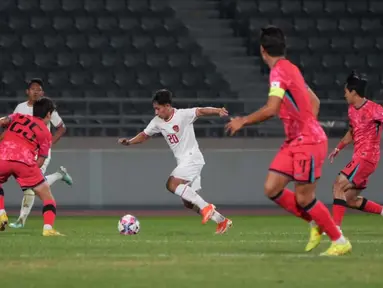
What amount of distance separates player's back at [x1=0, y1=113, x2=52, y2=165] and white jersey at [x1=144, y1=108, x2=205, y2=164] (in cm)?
185

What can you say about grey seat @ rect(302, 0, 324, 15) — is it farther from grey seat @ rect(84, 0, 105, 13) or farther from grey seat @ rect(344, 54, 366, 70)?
grey seat @ rect(84, 0, 105, 13)

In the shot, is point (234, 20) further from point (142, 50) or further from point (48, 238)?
point (48, 238)

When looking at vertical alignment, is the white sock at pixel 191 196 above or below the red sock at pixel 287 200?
below

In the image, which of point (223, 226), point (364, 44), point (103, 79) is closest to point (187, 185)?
point (223, 226)

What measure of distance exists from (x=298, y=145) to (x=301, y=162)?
0.20m

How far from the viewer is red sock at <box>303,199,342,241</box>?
10.0 meters

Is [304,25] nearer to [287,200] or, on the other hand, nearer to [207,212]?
[207,212]

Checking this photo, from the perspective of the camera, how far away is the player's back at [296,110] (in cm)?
1005

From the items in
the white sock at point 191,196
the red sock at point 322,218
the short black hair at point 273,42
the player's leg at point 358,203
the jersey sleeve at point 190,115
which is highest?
the short black hair at point 273,42

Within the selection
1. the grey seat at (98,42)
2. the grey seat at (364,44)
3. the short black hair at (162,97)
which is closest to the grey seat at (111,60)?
the grey seat at (98,42)

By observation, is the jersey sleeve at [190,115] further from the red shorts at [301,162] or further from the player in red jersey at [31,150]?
the red shorts at [301,162]

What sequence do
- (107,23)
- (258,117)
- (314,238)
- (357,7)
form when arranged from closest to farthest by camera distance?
(258,117), (314,238), (107,23), (357,7)

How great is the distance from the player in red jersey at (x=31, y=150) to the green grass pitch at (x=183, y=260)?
537 mm

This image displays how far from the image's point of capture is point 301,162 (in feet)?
33.1
